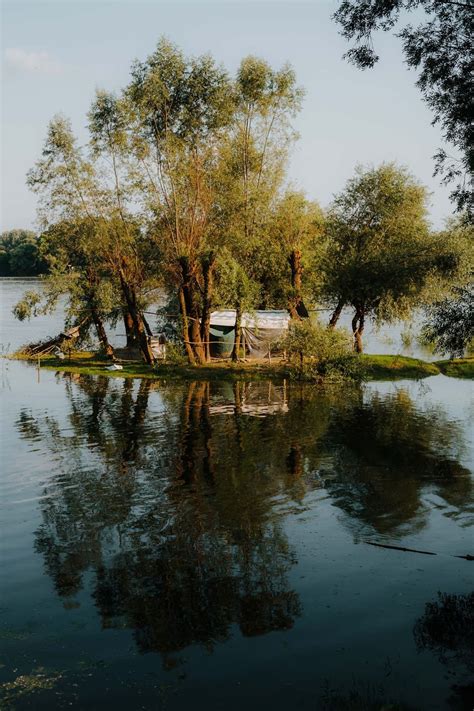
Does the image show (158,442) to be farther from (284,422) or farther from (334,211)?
(334,211)

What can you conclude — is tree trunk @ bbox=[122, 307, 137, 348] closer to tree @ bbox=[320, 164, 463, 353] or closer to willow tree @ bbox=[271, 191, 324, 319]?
willow tree @ bbox=[271, 191, 324, 319]

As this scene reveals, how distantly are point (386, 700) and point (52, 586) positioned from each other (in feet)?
27.5

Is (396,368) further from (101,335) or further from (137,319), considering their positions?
(101,335)

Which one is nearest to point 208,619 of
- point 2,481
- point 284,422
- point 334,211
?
point 2,481

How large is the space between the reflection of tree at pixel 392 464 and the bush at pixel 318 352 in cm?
747

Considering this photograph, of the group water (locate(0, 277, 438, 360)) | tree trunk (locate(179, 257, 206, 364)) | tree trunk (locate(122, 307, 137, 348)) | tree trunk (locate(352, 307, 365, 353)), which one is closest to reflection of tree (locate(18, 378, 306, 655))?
tree trunk (locate(179, 257, 206, 364))

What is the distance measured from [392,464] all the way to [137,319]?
30.8 m

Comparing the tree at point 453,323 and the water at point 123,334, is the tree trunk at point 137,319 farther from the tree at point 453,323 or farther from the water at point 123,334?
the tree at point 453,323

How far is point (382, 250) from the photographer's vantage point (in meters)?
52.0

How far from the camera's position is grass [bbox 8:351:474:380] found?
48.4 meters

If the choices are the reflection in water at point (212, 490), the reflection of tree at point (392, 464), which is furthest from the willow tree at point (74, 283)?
the reflection of tree at point (392, 464)

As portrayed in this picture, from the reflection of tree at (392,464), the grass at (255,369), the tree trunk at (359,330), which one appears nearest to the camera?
the reflection of tree at (392,464)

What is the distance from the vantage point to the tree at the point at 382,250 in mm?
49844

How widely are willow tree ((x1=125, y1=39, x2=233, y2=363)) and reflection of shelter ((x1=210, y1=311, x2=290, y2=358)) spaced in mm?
1830
